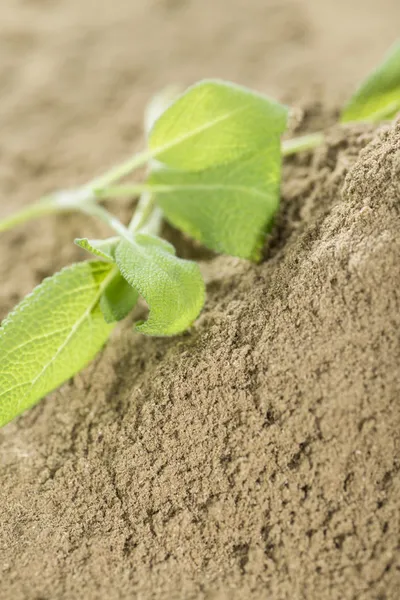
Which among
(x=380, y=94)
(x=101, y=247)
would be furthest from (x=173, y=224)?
(x=380, y=94)

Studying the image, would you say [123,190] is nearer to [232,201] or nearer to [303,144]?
[232,201]

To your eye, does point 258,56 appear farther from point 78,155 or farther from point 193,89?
point 193,89

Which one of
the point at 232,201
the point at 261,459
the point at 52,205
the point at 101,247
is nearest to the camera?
the point at 261,459

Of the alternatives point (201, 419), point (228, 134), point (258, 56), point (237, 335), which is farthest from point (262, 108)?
point (258, 56)

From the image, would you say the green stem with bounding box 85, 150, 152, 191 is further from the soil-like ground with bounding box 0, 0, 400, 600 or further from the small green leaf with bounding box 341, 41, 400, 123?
the small green leaf with bounding box 341, 41, 400, 123

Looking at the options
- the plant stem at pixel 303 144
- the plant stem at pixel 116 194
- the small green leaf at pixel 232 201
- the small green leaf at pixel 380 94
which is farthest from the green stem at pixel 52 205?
the small green leaf at pixel 380 94

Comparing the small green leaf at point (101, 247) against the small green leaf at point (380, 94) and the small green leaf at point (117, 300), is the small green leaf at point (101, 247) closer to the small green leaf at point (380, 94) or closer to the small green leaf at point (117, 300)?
the small green leaf at point (117, 300)

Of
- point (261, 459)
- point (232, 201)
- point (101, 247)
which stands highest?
point (101, 247)
